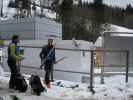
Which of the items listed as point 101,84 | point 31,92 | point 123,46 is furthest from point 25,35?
point 31,92

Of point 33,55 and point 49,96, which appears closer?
point 49,96

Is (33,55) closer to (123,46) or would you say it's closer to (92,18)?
(123,46)

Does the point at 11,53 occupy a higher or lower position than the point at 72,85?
higher

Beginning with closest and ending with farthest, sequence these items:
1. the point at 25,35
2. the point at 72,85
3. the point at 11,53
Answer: the point at 11,53, the point at 72,85, the point at 25,35

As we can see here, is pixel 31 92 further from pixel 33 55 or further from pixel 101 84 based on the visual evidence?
pixel 33 55

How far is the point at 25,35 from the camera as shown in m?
21.2

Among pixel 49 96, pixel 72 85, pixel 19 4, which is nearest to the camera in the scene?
pixel 49 96

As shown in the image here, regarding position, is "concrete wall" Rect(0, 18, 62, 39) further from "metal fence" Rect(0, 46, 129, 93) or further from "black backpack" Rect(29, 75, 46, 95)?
"black backpack" Rect(29, 75, 46, 95)

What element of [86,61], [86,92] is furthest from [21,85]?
[86,61]

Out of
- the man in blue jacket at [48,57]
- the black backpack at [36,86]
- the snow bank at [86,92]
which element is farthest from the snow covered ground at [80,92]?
the man in blue jacket at [48,57]

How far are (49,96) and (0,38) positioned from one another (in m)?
10.3

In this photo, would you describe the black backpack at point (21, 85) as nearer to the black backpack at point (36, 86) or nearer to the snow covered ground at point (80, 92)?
the snow covered ground at point (80, 92)

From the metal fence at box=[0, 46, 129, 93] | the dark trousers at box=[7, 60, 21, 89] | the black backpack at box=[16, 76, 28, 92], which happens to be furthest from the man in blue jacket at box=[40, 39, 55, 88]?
the black backpack at box=[16, 76, 28, 92]

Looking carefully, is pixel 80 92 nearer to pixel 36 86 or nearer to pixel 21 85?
pixel 36 86
